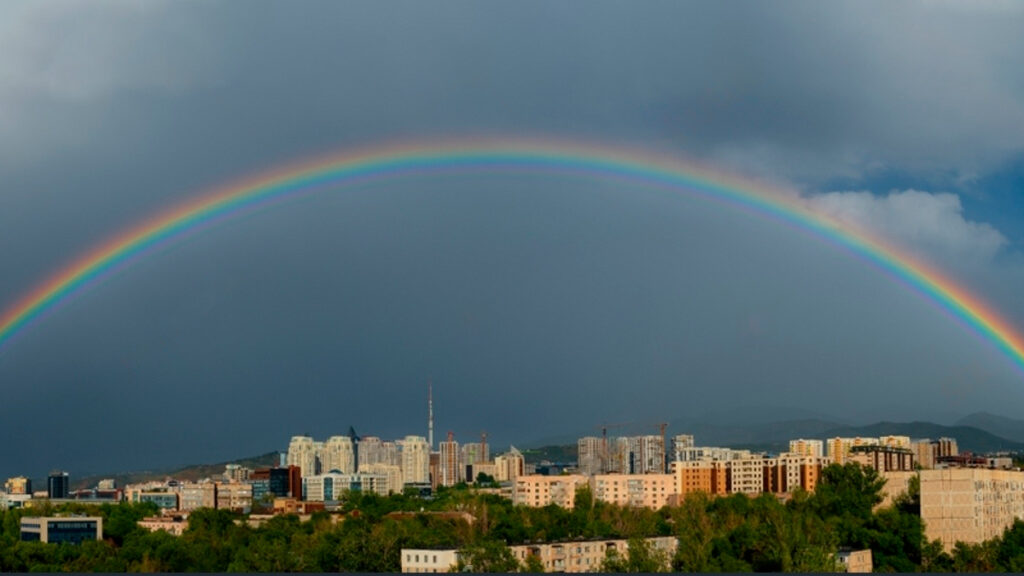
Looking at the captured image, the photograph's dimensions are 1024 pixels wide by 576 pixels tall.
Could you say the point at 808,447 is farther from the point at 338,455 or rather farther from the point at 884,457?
the point at 338,455

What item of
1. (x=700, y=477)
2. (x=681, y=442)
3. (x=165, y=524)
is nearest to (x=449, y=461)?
(x=681, y=442)

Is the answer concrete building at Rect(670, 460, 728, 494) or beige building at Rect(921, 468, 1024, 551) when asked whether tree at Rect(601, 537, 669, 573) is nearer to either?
beige building at Rect(921, 468, 1024, 551)

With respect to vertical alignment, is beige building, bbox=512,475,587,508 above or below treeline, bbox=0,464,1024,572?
below

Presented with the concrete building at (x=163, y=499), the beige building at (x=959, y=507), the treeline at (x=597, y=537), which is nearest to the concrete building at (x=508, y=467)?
the concrete building at (x=163, y=499)

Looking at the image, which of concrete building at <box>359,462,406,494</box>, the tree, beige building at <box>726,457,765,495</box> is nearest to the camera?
the tree

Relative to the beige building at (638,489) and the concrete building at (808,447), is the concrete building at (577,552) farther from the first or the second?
the concrete building at (808,447)

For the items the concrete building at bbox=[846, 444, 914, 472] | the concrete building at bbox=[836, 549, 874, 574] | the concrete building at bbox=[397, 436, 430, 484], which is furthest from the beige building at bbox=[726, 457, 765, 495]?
the concrete building at bbox=[397, 436, 430, 484]

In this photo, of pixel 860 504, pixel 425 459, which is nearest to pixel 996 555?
pixel 860 504
